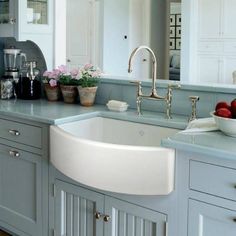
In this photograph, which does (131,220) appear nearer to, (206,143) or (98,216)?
(98,216)

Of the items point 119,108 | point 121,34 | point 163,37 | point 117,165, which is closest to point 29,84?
point 119,108

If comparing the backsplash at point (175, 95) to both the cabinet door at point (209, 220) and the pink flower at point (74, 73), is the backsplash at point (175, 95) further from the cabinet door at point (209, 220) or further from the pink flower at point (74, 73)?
the cabinet door at point (209, 220)

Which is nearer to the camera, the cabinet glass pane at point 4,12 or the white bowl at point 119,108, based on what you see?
the white bowl at point 119,108

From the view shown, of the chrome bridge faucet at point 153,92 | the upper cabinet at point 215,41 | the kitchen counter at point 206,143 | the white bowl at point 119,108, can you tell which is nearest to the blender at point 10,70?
the white bowl at point 119,108

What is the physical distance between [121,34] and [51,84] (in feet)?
11.2

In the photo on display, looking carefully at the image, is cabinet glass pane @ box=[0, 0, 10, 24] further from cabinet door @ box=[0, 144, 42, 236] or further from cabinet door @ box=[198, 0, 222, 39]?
cabinet door @ box=[198, 0, 222, 39]

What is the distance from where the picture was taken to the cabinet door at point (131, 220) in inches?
68.8

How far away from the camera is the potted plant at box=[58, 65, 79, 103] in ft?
8.75

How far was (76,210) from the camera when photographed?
6.89 feet

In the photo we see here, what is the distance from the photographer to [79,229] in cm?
209

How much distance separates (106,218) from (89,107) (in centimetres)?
86

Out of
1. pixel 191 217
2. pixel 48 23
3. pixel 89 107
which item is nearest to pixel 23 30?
pixel 48 23

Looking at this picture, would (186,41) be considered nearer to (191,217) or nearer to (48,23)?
(48,23)

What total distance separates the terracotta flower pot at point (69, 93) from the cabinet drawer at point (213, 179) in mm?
1283
